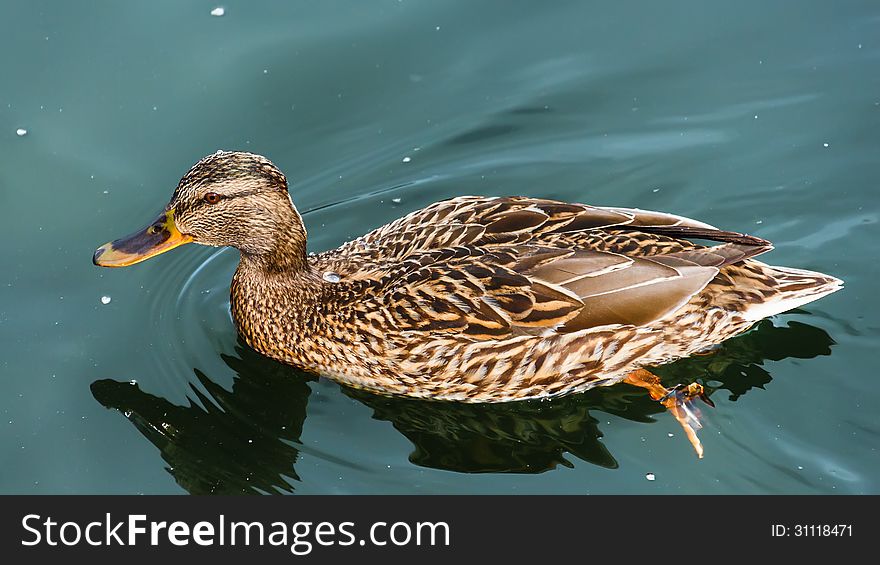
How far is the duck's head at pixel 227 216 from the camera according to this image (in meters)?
7.72

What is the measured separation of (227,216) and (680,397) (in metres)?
3.25

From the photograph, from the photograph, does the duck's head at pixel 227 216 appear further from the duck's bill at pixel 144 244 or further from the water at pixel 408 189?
the water at pixel 408 189

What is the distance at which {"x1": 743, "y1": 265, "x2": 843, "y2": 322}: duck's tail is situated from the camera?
788 centimetres

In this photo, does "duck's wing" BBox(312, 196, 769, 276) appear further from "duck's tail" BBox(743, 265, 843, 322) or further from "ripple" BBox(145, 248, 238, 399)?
"ripple" BBox(145, 248, 238, 399)

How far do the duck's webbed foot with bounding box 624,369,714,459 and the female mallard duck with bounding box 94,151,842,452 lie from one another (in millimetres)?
14

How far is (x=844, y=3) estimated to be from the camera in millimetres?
10750

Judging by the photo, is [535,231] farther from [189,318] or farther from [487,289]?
[189,318]

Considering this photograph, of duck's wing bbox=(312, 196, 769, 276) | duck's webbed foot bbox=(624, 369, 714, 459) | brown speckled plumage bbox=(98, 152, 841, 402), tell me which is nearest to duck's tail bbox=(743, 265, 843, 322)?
brown speckled plumage bbox=(98, 152, 841, 402)

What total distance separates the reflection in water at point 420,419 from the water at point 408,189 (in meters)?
0.02

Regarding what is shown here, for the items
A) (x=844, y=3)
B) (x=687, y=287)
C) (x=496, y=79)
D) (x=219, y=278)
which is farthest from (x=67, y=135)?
(x=844, y=3)

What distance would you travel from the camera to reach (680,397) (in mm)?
7785

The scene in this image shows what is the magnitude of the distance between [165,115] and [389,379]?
3.56 meters

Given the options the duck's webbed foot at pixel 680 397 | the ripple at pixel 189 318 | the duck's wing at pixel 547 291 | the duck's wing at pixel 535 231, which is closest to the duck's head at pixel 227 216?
the duck's wing at pixel 535 231

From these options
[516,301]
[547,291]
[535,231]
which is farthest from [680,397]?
[535,231]
